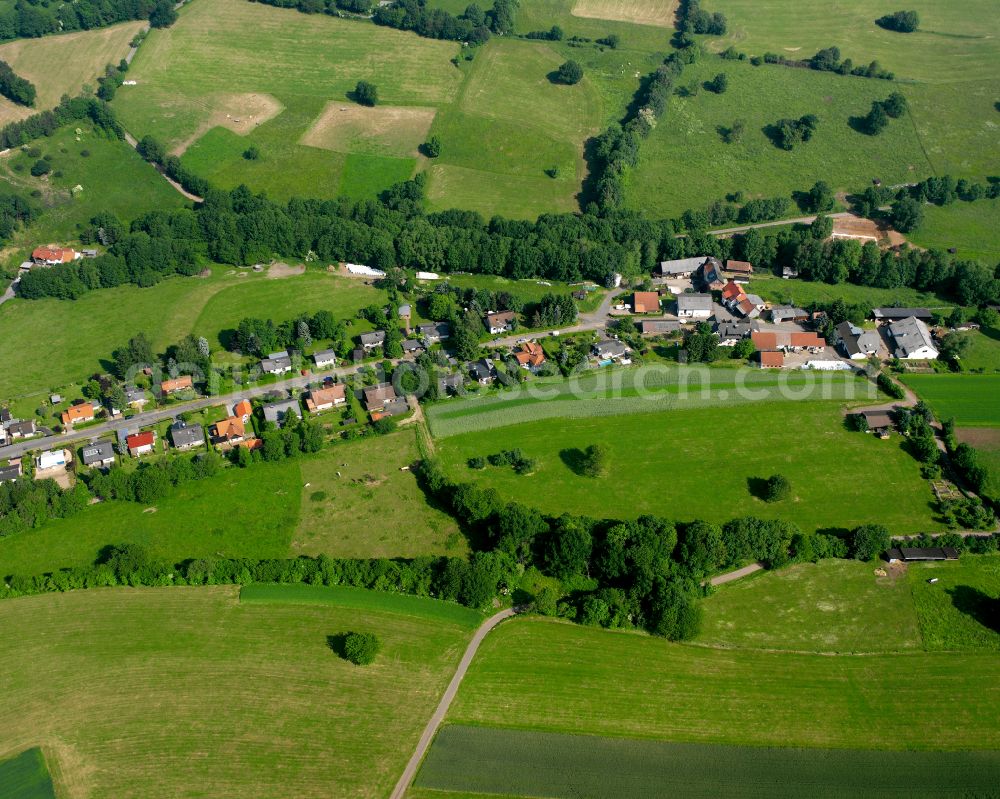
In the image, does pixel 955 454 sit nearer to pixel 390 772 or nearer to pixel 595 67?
pixel 390 772

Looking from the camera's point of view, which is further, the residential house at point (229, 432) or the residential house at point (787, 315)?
the residential house at point (787, 315)

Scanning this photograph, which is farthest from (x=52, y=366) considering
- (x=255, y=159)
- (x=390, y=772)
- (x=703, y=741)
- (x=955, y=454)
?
(x=955, y=454)

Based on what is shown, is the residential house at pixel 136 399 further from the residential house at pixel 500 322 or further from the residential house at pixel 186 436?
the residential house at pixel 500 322

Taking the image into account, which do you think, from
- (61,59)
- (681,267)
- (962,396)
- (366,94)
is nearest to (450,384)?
(681,267)

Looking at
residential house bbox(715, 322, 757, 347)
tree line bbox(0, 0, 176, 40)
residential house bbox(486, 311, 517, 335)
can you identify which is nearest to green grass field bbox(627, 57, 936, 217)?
residential house bbox(715, 322, 757, 347)

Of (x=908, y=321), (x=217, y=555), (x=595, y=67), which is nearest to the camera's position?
(x=217, y=555)

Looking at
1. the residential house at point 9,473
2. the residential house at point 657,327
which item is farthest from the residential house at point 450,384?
the residential house at point 9,473

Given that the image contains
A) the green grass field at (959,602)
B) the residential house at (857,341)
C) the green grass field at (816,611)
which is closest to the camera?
the green grass field at (959,602)
